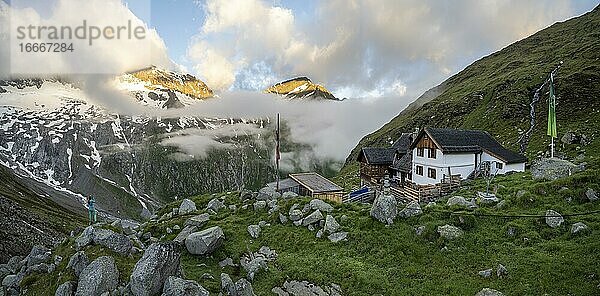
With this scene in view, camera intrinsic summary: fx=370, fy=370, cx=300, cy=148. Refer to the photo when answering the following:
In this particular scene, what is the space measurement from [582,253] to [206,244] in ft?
80.3

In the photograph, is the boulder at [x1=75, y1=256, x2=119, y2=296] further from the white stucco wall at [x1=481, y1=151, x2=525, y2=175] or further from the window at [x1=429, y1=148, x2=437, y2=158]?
the white stucco wall at [x1=481, y1=151, x2=525, y2=175]

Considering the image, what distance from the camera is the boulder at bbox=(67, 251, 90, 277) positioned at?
2275 centimetres

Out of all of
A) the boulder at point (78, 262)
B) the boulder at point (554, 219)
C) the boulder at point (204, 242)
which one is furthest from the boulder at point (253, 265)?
the boulder at point (554, 219)

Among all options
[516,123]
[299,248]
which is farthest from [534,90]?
[299,248]

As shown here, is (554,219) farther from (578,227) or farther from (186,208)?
(186,208)

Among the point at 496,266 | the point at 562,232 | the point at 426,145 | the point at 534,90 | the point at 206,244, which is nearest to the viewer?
the point at 496,266

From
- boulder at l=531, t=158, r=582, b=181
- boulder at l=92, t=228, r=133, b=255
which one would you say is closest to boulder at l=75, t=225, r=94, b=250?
boulder at l=92, t=228, r=133, b=255

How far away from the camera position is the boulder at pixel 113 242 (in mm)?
24516

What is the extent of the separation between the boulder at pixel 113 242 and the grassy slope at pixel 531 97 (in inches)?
2557

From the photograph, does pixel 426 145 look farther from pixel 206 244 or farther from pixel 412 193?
pixel 206 244

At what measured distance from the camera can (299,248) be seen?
94.2 feet

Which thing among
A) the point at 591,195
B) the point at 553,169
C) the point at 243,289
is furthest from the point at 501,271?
the point at 553,169

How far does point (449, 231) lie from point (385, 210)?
5.16 metres

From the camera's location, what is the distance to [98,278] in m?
21.0
